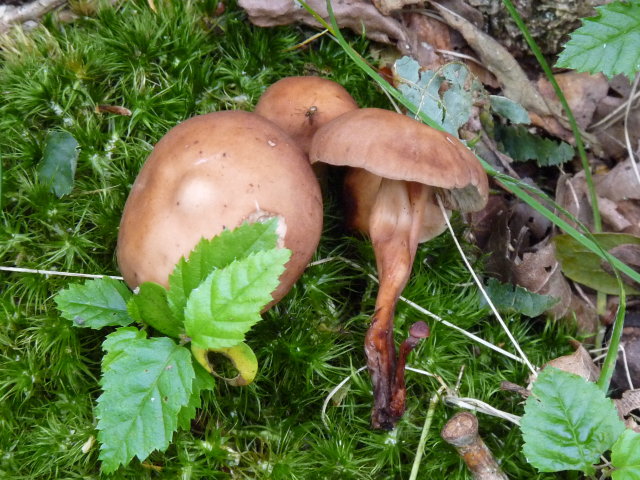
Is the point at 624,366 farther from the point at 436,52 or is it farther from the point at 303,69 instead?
the point at 303,69

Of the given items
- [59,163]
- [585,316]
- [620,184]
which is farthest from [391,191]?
[59,163]

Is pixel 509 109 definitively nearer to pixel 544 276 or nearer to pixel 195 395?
pixel 544 276

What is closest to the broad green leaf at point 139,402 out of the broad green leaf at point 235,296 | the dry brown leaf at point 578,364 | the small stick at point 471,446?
the broad green leaf at point 235,296

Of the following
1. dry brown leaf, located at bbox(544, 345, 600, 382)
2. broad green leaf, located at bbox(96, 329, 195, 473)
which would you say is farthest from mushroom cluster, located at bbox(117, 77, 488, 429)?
dry brown leaf, located at bbox(544, 345, 600, 382)

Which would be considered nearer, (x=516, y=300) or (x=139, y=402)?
(x=139, y=402)

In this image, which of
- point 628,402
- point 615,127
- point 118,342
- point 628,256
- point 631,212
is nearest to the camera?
point 118,342

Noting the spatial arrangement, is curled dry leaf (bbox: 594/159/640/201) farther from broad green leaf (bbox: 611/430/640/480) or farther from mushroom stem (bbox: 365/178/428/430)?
broad green leaf (bbox: 611/430/640/480)

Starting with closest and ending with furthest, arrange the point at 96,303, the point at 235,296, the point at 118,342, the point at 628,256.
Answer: the point at 235,296
the point at 118,342
the point at 96,303
the point at 628,256
